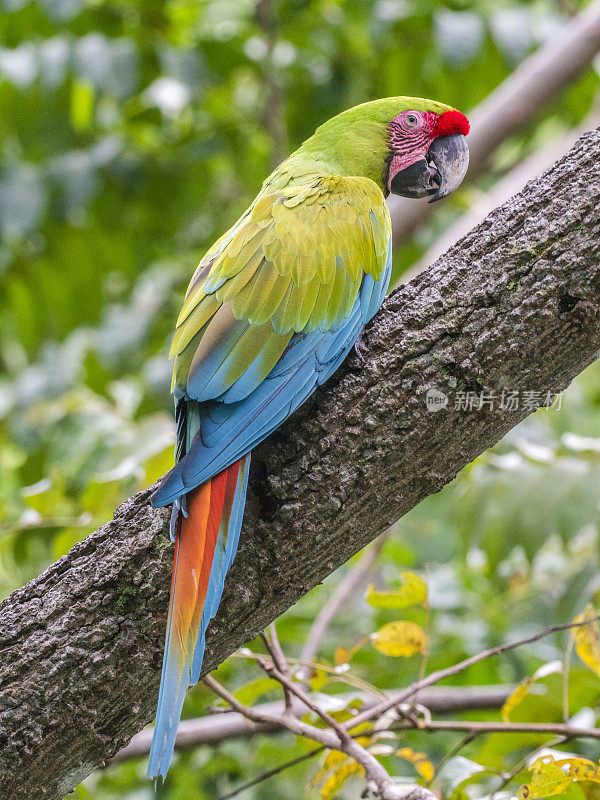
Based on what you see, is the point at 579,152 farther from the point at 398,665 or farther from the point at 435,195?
the point at 398,665

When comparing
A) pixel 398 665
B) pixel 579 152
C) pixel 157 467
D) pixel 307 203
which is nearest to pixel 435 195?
pixel 307 203

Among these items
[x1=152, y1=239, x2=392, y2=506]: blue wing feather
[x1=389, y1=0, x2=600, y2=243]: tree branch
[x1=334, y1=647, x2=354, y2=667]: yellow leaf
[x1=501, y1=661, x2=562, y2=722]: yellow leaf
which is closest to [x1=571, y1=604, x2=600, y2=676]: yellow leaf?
[x1=501, y1=661, x2=562, y2=722]: yellow leaf

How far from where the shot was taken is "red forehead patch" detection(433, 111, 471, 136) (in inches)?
54.4

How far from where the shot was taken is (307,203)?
1.11 metres

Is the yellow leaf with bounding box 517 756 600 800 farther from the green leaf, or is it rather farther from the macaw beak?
the green leaf

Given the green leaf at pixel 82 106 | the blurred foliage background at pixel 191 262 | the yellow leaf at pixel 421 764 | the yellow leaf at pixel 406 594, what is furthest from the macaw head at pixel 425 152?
the green leaf at pixel 82 106

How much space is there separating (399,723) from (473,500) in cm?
53

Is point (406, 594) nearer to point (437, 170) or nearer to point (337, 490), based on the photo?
point (337, 490)

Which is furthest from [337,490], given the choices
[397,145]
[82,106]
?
[82,106]

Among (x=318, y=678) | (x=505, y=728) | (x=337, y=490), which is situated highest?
(x=337, y=490)

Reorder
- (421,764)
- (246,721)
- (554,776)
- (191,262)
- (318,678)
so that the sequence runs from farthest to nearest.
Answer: (191,262) → (246,721) → (318,678) → (421,764) → (554,776)

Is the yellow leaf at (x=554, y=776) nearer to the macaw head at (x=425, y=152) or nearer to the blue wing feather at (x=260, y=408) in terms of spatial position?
the blue wing feather at (x=260, y=408)

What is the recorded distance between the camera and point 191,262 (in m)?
2.85

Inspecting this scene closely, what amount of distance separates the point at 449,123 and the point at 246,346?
0.67 metres
